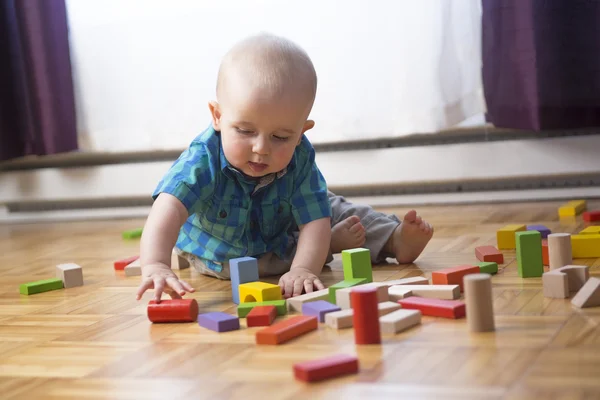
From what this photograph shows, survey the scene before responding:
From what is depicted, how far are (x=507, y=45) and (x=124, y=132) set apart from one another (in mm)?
1201

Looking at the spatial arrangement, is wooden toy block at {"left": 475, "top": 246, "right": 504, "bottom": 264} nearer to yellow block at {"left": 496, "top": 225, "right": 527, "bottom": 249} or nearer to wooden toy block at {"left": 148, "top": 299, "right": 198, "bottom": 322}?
yellow block at {"left": 496, "top": 225, "right": 527, "bottom": 249}

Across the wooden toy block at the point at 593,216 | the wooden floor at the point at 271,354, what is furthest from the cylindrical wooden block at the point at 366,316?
the wooden toy block at the point at 593,216

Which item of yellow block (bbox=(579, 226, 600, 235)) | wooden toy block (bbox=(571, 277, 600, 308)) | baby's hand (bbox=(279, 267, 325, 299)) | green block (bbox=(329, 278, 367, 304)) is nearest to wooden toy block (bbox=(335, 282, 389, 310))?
green block (bbox=(329, 278, 367, 304))

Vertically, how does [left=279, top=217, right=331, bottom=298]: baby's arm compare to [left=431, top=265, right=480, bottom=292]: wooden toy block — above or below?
above

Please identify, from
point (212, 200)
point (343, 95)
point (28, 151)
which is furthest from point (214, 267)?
point (28, 151)

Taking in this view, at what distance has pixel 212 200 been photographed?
1396 millimetres

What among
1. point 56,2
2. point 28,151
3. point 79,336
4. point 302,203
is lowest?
point 79,336

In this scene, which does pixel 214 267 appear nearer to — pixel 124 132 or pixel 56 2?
pixel 124 132

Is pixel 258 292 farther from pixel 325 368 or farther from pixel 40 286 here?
pixel 40 286

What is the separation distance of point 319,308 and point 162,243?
30 centimetres

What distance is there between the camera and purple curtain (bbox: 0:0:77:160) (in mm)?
2545

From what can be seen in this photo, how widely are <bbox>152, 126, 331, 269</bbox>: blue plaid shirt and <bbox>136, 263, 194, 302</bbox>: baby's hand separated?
0.51 ft

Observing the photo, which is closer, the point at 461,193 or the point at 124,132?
the point at 461,193

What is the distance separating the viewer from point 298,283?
4.08 feet
